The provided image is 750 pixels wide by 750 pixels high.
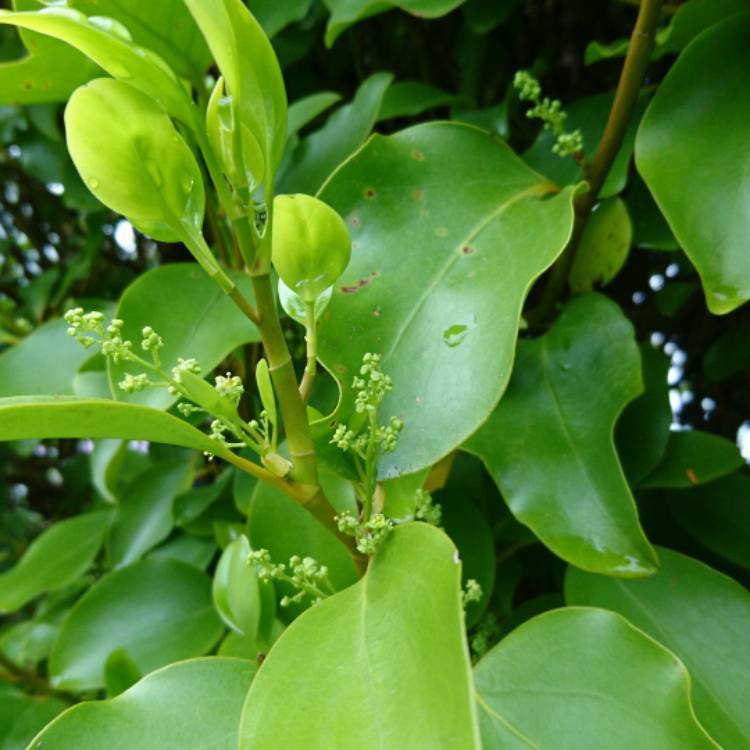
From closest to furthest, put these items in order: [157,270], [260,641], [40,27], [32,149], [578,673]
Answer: [40,27], [578,673], [260,641], [157,270], [32,149]

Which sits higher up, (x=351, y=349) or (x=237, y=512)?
(x=351, y=349)

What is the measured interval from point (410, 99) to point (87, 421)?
600 mm

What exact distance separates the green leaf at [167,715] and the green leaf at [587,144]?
435 millimetres

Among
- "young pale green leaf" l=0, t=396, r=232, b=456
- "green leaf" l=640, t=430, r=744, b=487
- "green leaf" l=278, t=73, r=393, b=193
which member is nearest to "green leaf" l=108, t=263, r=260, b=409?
"green leaf" l=278, t=73, r=393, b=193

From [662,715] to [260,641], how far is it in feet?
0.86

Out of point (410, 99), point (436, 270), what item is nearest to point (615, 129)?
point (436, 270)

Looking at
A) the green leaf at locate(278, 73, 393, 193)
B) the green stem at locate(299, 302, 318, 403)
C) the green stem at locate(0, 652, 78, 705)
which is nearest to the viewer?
the green stem at locate(299, 302, 318, 403)

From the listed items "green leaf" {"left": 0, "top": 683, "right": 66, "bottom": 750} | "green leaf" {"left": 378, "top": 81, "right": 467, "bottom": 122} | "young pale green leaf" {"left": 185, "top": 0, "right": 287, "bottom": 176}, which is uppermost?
"young pale green leaf" {"left": 185, "top": 0, "right": 287, "bottom": 176}

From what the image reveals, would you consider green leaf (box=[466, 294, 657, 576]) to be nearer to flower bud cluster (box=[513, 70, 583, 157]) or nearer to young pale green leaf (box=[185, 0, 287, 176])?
flower bud cluster (box=[513, 70, 583, 157])

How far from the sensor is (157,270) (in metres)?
0.71

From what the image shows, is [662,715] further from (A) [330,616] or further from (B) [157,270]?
(B) [157,270]

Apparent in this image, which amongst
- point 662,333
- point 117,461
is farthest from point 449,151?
point 662,333

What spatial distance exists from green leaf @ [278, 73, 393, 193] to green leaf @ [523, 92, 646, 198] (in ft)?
0.46

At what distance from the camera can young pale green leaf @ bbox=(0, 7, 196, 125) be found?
0.38m
